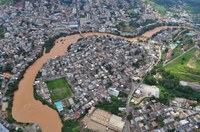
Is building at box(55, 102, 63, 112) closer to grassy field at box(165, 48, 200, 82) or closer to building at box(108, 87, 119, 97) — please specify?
building at box(108, 87, 119, 97)

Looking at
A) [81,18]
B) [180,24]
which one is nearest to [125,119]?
[81,18]

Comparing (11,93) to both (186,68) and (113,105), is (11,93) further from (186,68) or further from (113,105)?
(186,68)

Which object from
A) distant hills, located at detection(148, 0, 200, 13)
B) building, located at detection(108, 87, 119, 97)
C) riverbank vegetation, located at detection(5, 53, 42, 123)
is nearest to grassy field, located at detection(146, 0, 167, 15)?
distant hills, located at detection(148, 0, 200, 13)

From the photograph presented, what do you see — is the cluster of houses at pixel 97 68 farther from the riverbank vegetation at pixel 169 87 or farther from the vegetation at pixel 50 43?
the vegetation at pixel 50 43

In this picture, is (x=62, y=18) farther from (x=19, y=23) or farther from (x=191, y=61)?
(x=191, y=61)

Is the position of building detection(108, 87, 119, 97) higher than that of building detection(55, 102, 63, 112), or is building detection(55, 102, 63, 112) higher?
building detection(108, 87, 119, 97)

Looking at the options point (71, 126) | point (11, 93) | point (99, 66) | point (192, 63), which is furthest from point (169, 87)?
point (11, 93)

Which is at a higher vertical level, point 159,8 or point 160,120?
point 159,8
